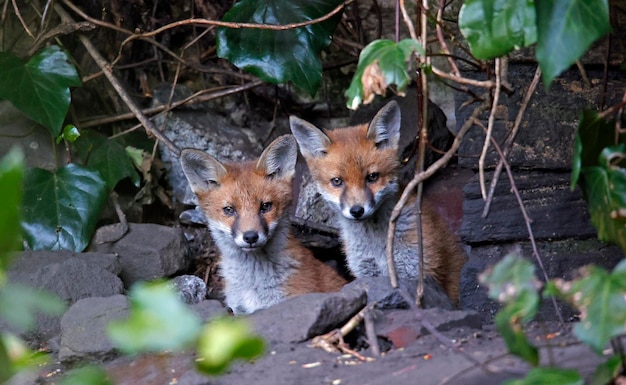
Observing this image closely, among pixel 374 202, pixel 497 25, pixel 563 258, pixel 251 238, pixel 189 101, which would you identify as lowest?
pixel 563 258

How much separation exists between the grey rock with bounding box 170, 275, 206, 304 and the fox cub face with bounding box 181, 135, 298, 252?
56cm

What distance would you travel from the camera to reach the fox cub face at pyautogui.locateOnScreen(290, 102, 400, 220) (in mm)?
5266

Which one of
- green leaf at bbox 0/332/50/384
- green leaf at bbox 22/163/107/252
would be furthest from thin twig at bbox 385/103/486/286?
green leaf at bbox 22/163/107/252

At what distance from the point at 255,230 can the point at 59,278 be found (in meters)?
1.27

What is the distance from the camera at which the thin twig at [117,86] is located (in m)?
6.17

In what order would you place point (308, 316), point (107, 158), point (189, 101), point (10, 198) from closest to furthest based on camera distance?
point (10, 198), point (308, 316), point (107, 158), point (189, 101)

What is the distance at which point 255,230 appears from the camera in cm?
512

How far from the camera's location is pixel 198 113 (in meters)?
7.16

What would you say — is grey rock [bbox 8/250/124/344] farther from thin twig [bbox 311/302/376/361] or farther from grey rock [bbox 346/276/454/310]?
thin twig [bbox 311/302/376/361]

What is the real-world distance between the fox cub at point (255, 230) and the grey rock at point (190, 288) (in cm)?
41

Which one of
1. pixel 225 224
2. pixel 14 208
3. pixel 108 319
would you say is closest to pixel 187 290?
pixel 225 224

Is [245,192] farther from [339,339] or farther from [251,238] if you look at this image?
[339,339]

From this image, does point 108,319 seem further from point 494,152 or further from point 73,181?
point 494,152

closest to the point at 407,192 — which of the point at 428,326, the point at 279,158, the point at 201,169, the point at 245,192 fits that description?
the point at 428,326
